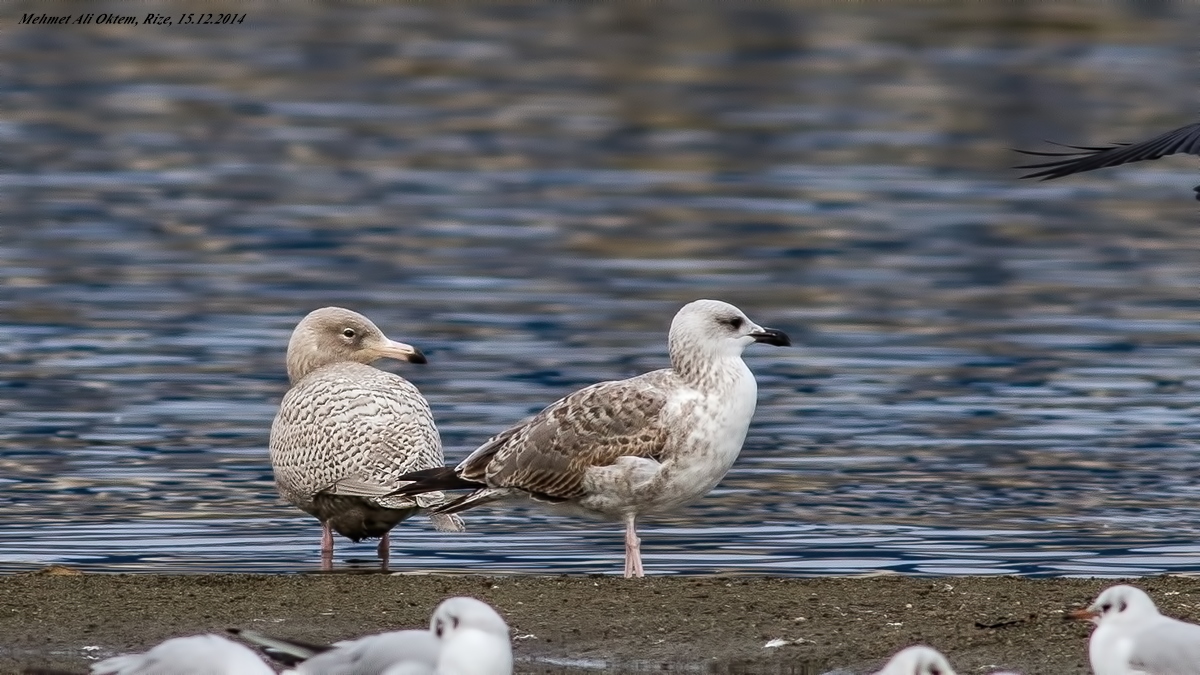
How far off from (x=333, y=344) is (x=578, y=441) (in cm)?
194

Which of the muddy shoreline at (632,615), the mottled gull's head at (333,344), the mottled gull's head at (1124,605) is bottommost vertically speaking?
the muddy shoreline at (632,615)

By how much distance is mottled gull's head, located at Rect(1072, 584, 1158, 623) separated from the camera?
23.5 feet

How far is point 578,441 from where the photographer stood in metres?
10.2

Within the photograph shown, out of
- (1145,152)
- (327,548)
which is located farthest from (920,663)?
(1145,152)

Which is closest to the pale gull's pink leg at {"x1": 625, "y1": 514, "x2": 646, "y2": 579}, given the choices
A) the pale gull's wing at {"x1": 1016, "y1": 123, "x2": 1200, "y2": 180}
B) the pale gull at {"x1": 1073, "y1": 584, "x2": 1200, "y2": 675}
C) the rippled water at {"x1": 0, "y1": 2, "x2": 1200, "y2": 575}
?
the rippled water at {"x1": 0, "y1": 2, "x2": 1200, "y2": 575}

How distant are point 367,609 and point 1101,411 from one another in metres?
7.10

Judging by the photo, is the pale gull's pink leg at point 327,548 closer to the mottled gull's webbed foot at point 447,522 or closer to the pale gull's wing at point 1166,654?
the mottled gull's webbed foot at point 447,522

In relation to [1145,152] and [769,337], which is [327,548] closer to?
[769,337]

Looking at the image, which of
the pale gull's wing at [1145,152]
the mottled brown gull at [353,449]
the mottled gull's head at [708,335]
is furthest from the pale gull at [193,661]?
the pale gull's wing at [1145,152]

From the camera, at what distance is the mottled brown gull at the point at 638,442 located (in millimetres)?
10094

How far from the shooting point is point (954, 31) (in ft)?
131

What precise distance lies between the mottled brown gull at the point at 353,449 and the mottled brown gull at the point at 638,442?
0.73 ft

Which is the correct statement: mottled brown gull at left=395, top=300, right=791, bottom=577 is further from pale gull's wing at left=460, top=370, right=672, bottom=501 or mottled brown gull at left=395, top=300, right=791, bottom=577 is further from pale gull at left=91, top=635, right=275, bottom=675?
pale gull at left=91, top=635, right=275, bottom=675

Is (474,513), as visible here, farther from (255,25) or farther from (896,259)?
(255,25)
